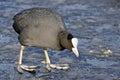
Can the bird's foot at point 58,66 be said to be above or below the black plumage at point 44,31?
below

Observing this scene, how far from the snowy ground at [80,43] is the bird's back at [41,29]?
21.6 inches

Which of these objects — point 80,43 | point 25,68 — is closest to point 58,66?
point 25,68

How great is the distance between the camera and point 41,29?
24.8 feet

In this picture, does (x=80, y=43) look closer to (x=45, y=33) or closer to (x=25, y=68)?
(x=25, y=68)

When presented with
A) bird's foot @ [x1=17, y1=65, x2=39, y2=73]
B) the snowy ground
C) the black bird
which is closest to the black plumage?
the black bird

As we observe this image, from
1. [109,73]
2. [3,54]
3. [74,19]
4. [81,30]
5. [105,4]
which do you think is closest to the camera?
[109,73]

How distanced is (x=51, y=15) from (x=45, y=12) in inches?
5.2

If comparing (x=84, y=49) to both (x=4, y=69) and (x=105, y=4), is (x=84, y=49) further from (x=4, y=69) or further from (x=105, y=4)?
(x=105, y=4)

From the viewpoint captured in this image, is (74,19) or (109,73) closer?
(109,73)

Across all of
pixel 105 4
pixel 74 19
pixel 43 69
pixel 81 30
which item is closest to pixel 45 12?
pixel 43 69

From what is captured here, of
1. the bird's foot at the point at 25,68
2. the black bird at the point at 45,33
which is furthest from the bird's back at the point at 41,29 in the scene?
the bird's foot at the point at 25,68

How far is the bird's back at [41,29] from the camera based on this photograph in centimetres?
755

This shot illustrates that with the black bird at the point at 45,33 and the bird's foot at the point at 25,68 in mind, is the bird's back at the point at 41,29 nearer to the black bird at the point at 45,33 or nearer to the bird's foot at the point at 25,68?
the black bird at the point at 45,33

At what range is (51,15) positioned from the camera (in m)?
7.76
